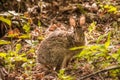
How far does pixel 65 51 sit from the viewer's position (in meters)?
5.29

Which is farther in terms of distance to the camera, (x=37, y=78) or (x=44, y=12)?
(x=44, y=12)

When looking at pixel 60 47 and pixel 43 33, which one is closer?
pixel 60 47

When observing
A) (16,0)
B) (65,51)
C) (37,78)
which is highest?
(16,0)

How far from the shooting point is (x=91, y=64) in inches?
208

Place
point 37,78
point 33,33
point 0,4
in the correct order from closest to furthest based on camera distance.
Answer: point 37,78, point 33,33, point 0,4

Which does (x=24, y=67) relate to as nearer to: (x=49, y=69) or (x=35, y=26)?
(x=49, y=69)

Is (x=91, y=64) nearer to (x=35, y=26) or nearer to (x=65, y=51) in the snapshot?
(x=65, y=51)

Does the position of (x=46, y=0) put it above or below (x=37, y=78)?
above

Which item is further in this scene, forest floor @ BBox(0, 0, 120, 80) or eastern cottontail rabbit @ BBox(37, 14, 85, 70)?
eastern cottontail rabbit @ BBox(37, 14, 85, 70)

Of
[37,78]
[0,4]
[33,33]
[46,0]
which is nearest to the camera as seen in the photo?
[37,78]

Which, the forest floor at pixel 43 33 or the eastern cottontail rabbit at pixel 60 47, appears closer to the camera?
the forest floor at pixel 43 33

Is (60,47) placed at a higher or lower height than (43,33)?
higher

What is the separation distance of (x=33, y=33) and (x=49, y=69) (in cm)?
149

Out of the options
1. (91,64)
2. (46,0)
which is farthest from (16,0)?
(91,64)
